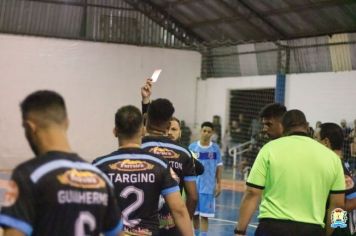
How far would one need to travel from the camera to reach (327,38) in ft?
65.8

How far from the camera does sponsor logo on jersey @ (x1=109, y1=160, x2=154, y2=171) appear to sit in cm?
398

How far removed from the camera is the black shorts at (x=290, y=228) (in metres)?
4.57

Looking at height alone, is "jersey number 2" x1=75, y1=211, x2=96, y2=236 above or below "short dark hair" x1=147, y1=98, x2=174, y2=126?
below

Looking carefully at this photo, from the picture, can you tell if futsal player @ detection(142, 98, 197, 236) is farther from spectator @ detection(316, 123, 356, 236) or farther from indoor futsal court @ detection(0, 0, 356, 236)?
indoor futsal court @ detection(0, 0, 356, 236)

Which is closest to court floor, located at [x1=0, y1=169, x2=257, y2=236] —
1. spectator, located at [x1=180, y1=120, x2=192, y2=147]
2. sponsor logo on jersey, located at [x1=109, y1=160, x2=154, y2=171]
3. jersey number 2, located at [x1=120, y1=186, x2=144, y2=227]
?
spectator, located at [x1=180, y1=120, x2=192, y2=147]

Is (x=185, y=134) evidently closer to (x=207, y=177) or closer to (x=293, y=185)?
(x=207, y=177)

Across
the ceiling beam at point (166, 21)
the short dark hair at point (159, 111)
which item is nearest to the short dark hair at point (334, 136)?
the short dark hair at point (159, 111)

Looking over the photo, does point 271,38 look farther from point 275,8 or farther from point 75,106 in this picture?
point 75,106

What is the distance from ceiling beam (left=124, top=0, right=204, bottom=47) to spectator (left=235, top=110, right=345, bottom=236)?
65.6ft

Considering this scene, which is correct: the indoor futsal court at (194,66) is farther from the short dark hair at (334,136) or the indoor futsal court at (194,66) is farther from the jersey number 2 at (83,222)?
the jersey number 2 at (83,222)

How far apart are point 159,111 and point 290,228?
138 cm

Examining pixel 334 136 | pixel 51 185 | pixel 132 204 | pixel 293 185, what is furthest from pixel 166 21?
pixel 51 185

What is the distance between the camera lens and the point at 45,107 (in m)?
2.62

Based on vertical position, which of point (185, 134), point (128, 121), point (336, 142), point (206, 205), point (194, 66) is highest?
Answer: point (194, 66)
